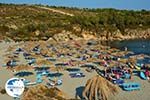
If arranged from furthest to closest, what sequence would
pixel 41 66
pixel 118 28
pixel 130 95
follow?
pixel 118 28
pixel 41 66
pixel 130 95

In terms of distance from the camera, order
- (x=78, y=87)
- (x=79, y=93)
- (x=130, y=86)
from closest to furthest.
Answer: (x=79, y=93), (x=130, y=86), (x=78, y=87)

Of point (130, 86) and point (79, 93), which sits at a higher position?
point (130, 86)

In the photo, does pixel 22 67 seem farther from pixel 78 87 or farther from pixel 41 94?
pixel 41 94

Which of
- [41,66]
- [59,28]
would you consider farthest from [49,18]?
[41,66]

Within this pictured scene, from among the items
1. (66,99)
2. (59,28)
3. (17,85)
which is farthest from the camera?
(59,28)

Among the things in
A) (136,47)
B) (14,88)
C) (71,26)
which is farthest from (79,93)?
(71,26)

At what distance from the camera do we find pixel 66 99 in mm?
26781

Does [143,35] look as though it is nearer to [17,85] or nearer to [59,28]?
[59,28]

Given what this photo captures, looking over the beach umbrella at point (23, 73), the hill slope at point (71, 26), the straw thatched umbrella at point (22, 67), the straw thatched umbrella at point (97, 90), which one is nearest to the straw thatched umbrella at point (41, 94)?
the straw thatched umbrella at point (97, 90)

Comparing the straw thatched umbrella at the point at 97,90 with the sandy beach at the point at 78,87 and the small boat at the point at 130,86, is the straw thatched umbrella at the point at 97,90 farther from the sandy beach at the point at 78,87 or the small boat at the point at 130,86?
the small boat at the point at 130,86

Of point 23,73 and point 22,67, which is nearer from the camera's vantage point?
point 23,73

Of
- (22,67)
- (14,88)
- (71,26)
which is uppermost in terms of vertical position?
(14,88)

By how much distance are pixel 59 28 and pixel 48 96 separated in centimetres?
7488

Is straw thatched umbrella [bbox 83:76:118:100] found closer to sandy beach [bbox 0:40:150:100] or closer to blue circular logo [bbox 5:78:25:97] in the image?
sandy beach [bbox 0:40:150:100]
